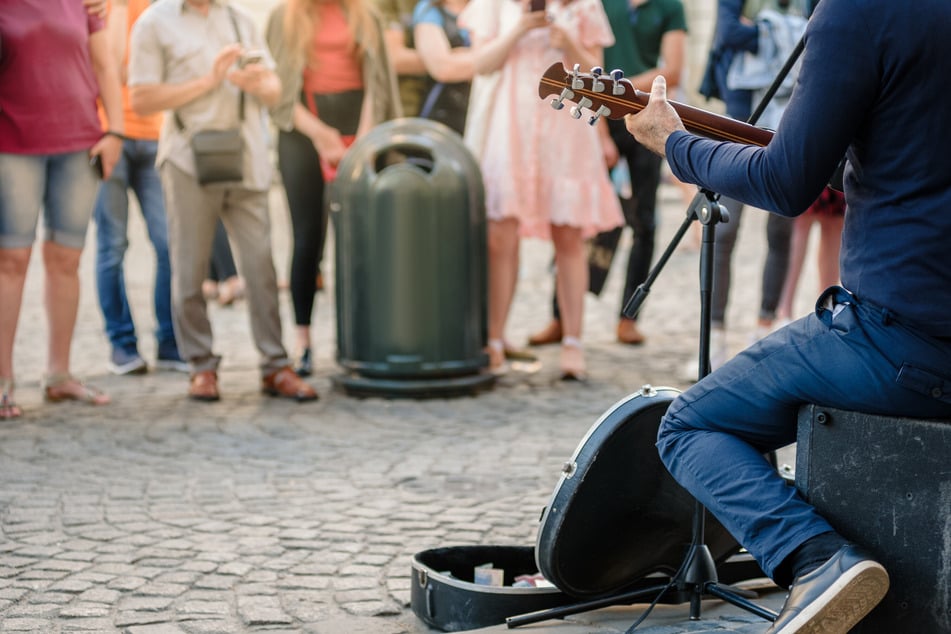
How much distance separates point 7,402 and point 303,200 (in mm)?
1816

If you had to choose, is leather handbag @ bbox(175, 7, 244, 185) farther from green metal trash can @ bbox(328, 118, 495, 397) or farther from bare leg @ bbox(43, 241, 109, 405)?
bare leg @ bbox(43, 241, 109, 405)

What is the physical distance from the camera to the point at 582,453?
10.5 feet

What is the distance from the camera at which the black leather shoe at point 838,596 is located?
8.31 feet

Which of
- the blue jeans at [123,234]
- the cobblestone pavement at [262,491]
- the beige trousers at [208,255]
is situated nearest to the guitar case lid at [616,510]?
the cobblestone pavement at [262,491]

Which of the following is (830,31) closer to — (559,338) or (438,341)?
(438,341)

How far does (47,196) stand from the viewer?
611cm

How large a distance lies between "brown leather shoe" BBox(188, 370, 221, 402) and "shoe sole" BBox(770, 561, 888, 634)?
4.35 meters

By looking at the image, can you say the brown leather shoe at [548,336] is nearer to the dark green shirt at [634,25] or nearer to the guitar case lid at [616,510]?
the dark green shirt at [634,25]

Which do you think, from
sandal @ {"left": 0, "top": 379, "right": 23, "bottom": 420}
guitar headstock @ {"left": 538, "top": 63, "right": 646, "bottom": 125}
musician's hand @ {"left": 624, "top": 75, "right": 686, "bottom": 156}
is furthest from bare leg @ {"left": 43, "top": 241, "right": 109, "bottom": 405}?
musician's hand @ {"left": 624, "top": 75, "right": 686, "bottom": 156}

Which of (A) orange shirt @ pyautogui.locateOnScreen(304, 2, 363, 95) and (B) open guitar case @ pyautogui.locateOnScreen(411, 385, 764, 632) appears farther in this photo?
(A) orange shirt @ pyautogui.locateOnScreen(304, 2, 363, 95)

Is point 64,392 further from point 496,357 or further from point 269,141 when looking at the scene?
point 496,357

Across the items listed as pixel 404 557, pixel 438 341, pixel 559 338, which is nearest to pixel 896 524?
pixel 404 557

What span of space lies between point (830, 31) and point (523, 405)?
13.1ft

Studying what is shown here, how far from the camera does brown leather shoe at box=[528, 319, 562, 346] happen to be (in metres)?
8.12
